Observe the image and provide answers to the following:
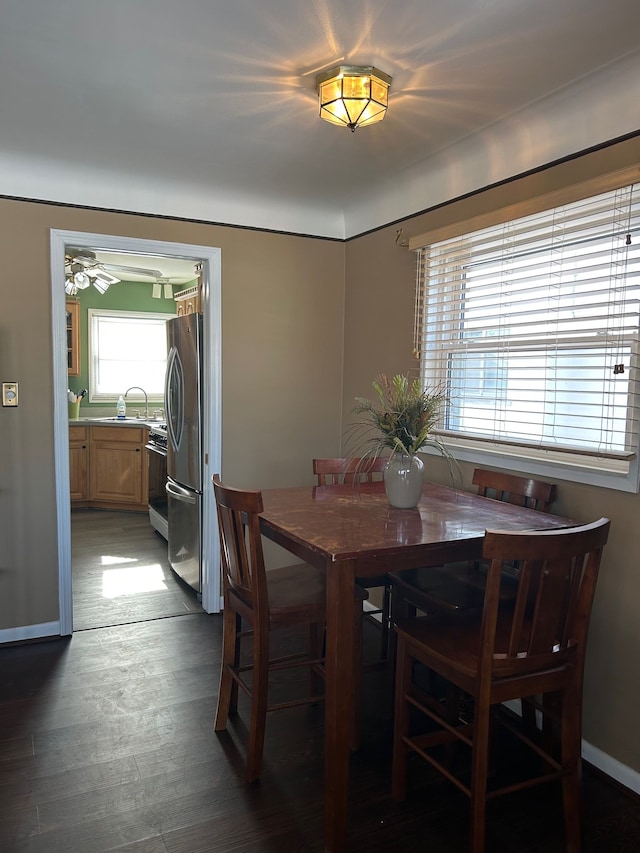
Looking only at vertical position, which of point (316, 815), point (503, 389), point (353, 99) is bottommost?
point (316, 815)

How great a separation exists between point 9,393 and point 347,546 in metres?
2.13

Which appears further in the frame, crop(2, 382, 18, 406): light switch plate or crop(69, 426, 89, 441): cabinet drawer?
crop(69, 426, 89, 441): cabinet drawer

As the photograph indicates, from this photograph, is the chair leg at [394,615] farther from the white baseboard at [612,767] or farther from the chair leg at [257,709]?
the white baseboard at [612,767]

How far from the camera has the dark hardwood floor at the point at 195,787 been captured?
5.94 feet

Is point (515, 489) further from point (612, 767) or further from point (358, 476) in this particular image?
point (612, 767)

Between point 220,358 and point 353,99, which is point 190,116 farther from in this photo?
point 220,358

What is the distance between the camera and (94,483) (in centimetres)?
599

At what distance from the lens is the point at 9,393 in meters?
3.01

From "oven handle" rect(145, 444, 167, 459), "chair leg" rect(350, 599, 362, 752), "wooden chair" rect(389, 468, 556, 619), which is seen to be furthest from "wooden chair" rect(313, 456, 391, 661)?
"oven handle" rect(145, 444, 167, 459)

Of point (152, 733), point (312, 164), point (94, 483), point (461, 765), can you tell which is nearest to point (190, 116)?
point (312, 164)

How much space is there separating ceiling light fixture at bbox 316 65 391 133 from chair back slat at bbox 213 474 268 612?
53.9 inches

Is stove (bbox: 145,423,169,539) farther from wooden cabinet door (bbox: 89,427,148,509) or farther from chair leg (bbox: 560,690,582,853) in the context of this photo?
chair leg (bbox: 560,690,582,853)

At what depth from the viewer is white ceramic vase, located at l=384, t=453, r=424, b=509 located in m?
2.30

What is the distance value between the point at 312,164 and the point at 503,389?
1448 millimetres
